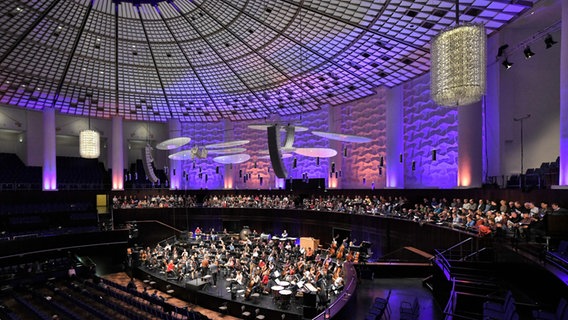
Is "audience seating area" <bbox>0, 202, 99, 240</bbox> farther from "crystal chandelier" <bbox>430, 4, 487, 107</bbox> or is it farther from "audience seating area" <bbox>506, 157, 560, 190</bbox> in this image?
"audience seating area" <bbox>506, 157, 560, 190</bbox>

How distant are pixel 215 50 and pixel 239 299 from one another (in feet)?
59.9

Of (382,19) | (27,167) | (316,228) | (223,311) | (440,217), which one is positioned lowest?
(223,311)

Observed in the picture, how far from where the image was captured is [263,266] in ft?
51.3

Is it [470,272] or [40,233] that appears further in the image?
[40,233]

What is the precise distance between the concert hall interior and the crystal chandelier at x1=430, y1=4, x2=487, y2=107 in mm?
42

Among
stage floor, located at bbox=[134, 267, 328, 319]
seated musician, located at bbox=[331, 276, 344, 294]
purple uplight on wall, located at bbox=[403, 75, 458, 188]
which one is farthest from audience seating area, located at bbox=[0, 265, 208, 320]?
purple uplight on wall, located at bbox=[403, 75, 458, 188]

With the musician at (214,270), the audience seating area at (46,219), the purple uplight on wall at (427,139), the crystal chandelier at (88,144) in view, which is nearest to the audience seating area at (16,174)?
the audience seating area at (46,219)

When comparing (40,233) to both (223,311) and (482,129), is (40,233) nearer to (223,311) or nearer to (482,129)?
(223,311)

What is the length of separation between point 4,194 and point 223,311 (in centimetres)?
1974

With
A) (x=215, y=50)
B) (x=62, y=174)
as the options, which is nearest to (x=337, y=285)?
(x=215, y=50)

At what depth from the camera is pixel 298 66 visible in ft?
87.0

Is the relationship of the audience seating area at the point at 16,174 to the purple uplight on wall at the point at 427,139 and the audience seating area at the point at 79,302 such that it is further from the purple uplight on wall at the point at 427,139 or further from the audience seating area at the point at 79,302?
the purple uplight on wall at the point at 427,139

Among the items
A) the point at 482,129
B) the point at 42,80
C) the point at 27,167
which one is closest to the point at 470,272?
the point at 482,129

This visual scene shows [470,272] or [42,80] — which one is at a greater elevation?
[42,80]
